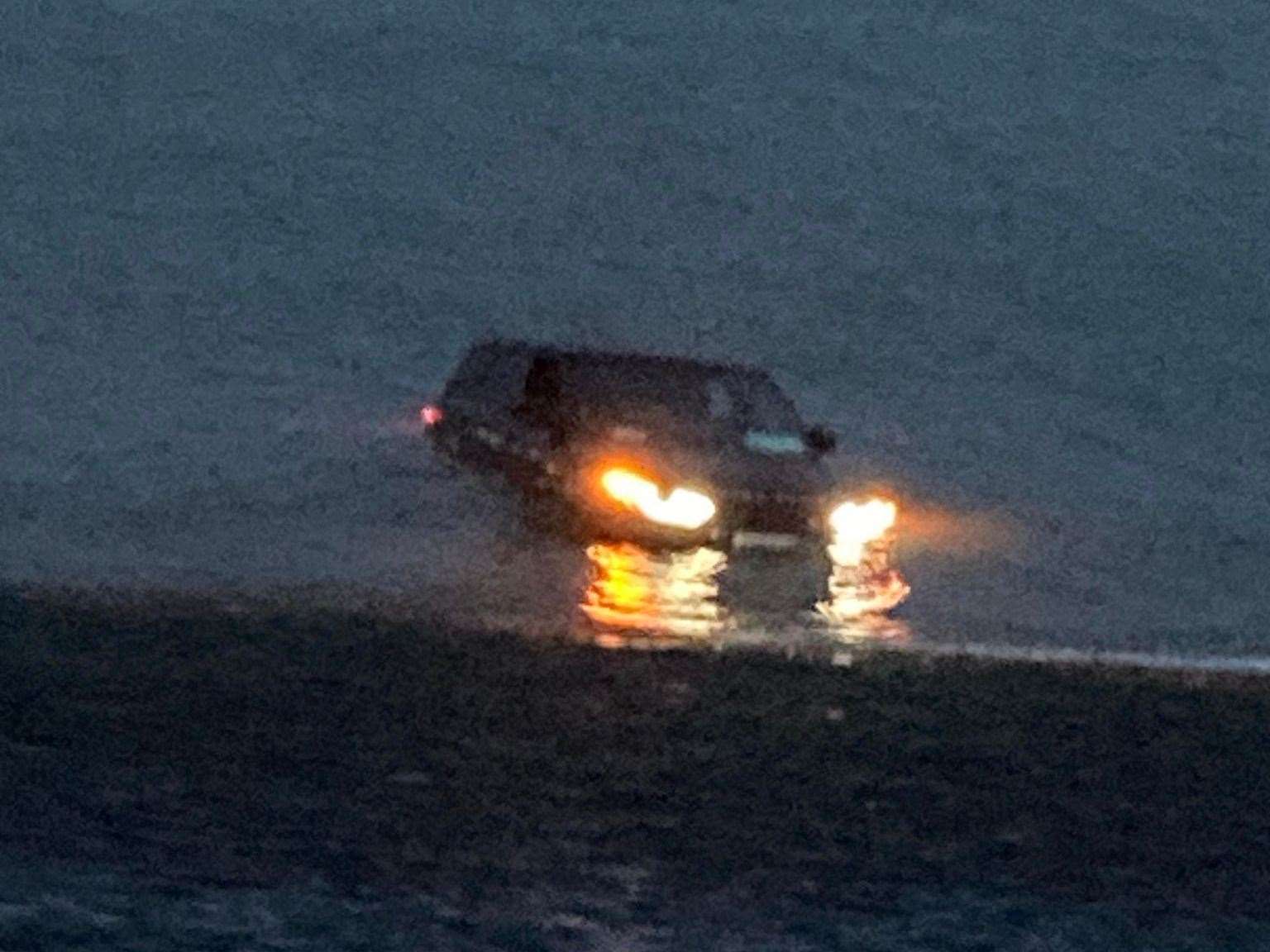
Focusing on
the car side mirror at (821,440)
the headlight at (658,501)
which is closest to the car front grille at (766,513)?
the headlight at (658,501)

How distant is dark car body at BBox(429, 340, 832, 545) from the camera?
16.0 meters

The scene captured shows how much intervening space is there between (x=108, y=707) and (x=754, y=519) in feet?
24.4

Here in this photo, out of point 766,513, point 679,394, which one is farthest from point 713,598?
point 679,394

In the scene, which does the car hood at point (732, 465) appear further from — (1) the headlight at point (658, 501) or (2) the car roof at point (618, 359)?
(2) the car roof at point (618, 359)

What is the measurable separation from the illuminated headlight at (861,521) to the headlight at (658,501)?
3.03ft

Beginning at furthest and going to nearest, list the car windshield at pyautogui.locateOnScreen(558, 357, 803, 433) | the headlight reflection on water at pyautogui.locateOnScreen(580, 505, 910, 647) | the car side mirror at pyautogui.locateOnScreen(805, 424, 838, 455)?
the car windshield at pyautogui.locateOnScreen(558, 357, 803, 433)
the car side mirror at pyautogui.locateOnScreen(805, 424, 838, 455)
the headlight reflection on water at pyautogui.locateOnScreen(580, 505, 910, 647)

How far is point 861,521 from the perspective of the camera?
17.2 metres

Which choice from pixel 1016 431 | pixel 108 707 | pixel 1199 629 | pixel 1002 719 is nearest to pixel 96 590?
pixel 108 707

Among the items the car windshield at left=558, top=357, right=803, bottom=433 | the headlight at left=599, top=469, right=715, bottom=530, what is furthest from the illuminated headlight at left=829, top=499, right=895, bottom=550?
the headlight at left=599, top=469, right=715, bottom=530

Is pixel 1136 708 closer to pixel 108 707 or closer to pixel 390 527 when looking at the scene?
pixel 108 707

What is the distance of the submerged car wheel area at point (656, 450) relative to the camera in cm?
1595

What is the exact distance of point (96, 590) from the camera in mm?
12750

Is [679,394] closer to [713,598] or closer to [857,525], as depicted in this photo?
[857,525]

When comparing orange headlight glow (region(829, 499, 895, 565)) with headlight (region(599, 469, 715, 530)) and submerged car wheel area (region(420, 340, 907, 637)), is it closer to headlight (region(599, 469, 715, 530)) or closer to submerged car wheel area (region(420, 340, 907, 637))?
submerged car wheel area (region(420, 340, 907, 637))
